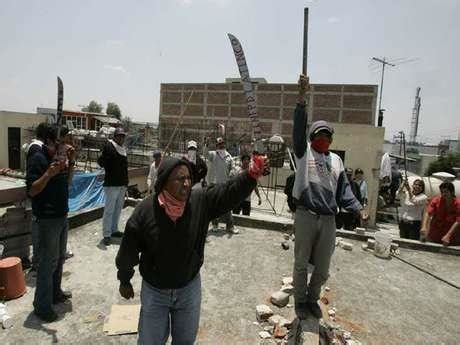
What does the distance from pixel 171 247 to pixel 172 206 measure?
0.90 ft

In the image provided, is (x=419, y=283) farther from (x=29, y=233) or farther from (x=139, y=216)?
(x=29, y=233)

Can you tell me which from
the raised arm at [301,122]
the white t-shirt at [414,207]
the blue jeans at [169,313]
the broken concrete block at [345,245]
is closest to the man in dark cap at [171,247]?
the blue jeans at [169,313]

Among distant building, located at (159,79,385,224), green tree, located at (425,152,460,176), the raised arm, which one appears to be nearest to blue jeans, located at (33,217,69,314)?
the raised arm

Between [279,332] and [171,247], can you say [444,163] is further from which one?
[171,247]

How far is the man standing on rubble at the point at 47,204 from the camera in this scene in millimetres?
3254

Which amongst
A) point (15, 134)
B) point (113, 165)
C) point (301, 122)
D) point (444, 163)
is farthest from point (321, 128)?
point (444, 163)

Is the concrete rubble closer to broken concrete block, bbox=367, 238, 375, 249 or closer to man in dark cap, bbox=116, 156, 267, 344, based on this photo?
broken concrete block, bbox=367, 238, 375, 249

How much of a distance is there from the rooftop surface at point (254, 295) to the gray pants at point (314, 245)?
0.59 meters

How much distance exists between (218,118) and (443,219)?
4785cm

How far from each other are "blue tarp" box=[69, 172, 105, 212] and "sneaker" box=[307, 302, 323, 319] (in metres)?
9.32

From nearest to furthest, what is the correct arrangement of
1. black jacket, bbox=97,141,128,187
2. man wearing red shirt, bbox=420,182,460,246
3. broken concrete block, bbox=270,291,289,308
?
broken concrete block, bbox=270,291,289,308 < black jacket, bbox=97,141,128,187 < man wearing red shirt, bbox=420,182,460,246

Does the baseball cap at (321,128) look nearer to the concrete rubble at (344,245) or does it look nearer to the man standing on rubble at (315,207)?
the man standing on rubble at (315,207)

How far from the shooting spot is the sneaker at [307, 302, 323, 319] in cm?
350

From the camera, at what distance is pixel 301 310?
3.55m
